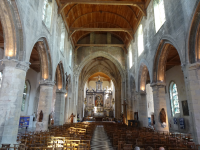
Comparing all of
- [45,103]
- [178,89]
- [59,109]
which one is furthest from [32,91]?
[178,89]

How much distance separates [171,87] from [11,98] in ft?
60.9

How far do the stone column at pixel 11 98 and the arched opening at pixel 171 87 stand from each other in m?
9.58

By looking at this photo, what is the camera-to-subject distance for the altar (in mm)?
38806

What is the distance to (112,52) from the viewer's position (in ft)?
78.6

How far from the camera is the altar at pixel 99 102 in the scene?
3881 cm

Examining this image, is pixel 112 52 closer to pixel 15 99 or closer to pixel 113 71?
pixel 113 71

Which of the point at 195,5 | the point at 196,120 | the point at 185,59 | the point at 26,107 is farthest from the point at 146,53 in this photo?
the point at 26,107

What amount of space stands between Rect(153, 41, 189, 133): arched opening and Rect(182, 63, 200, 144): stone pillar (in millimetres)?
3773

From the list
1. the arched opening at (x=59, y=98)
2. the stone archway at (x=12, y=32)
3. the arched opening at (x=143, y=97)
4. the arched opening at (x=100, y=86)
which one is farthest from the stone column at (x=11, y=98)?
the arched opening at (x=100, y=86)

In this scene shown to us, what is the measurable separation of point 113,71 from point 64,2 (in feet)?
64.3

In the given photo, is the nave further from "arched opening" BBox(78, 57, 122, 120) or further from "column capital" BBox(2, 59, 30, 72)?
"arched opening" BBox(78, 57, 122, 120)

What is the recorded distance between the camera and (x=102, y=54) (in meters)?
24.0

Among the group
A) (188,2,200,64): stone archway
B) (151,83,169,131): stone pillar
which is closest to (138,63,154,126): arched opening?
(151,83,169,131): stone pillar

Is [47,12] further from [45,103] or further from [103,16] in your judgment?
[103,16]
